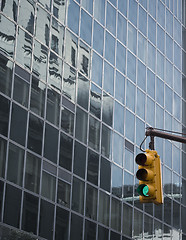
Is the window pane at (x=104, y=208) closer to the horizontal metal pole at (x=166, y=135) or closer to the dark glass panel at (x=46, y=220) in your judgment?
the dark glass panel at (x=46, y=220)

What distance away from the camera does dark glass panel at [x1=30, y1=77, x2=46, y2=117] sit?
105 ft

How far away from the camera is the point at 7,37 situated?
30766 mm

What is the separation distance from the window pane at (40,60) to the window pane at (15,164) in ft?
15.0

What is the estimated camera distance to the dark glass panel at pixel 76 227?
112ft

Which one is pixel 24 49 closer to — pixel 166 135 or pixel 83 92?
pixel 83 92

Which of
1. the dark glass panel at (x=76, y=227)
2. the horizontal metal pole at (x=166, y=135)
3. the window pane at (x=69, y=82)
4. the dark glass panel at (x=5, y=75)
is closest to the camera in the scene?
the horizontal metal pole at (x=166, y=135)

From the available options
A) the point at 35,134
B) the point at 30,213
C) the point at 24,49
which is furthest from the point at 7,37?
the point at 30,213

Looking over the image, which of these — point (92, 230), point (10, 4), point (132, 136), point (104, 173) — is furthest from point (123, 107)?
point (10, 4)

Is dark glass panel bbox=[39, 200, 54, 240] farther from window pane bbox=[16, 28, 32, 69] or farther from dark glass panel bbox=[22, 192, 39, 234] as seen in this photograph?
window pane bbox=[16, 28, 32, 69]

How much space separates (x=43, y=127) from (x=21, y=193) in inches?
161

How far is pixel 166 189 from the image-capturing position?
4709 centimetres

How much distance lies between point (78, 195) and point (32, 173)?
15.5 feet

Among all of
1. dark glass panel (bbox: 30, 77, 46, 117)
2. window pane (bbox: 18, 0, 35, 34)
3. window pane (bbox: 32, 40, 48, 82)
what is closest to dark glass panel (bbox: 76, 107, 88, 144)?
dark glass panel (bbox: 30, 77, 46, 117)

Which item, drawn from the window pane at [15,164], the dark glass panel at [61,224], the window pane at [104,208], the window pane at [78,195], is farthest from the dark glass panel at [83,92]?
the window pane at [15,164]
